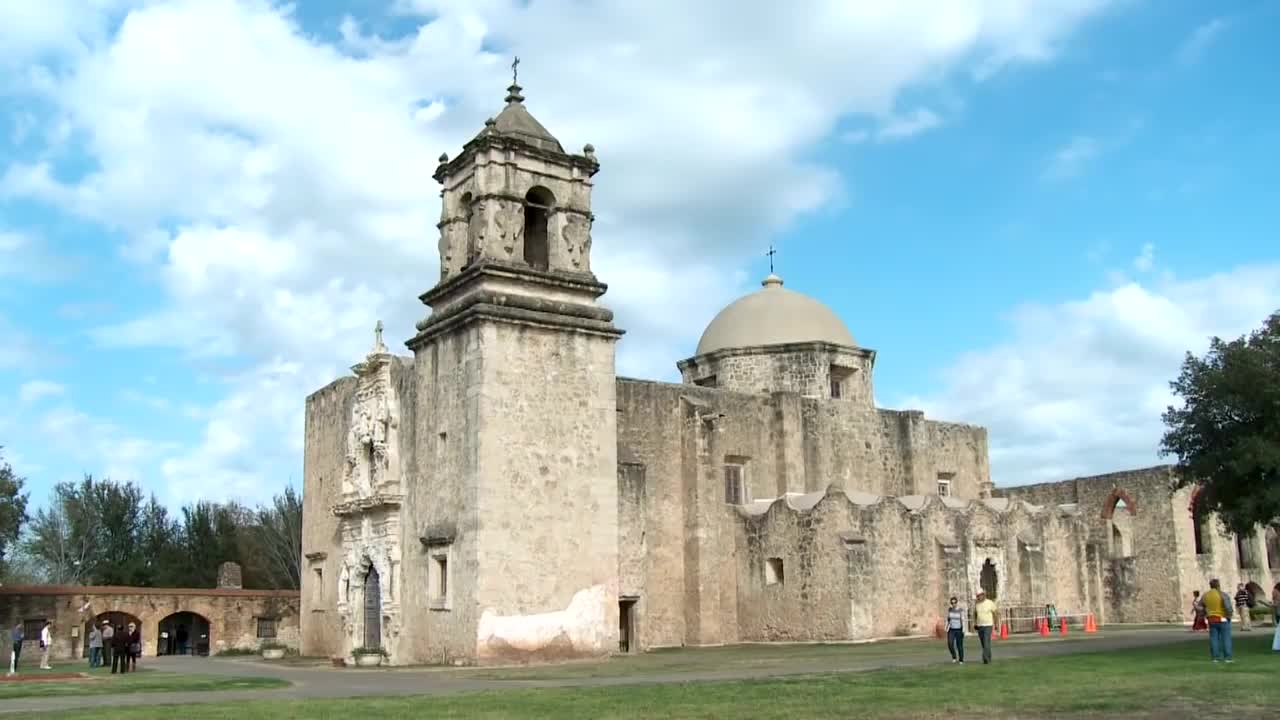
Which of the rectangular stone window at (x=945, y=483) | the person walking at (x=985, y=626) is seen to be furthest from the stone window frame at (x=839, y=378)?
the person walking at (x=985, y=626)

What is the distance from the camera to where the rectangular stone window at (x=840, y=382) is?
3594 centimetres

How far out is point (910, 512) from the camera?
96.5ft

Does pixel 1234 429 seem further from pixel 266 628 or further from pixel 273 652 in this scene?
pixel 266 628

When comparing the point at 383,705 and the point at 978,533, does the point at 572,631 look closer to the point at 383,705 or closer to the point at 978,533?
the point at 383,705

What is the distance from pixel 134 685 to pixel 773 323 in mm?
21907

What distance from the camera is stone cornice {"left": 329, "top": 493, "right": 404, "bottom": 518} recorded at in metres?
25.9

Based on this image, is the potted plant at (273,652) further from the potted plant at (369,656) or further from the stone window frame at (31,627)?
the potted plant at (369,656)

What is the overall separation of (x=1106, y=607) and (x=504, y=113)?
22433 mm

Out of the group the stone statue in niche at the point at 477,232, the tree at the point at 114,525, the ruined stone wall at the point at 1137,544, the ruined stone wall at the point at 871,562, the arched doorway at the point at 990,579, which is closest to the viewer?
the stone statue in niche at the point at 477,232

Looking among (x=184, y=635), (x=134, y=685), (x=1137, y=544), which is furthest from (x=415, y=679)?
(x=1137, y=544)

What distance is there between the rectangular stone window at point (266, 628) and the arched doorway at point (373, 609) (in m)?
11.3

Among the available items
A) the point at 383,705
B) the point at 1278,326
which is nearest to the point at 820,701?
the point at 383,705

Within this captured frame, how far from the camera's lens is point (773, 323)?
36.0 metres

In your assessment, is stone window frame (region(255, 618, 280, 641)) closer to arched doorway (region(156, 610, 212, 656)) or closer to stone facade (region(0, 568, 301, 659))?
stone facade (region(0, 568, 301, 659))
